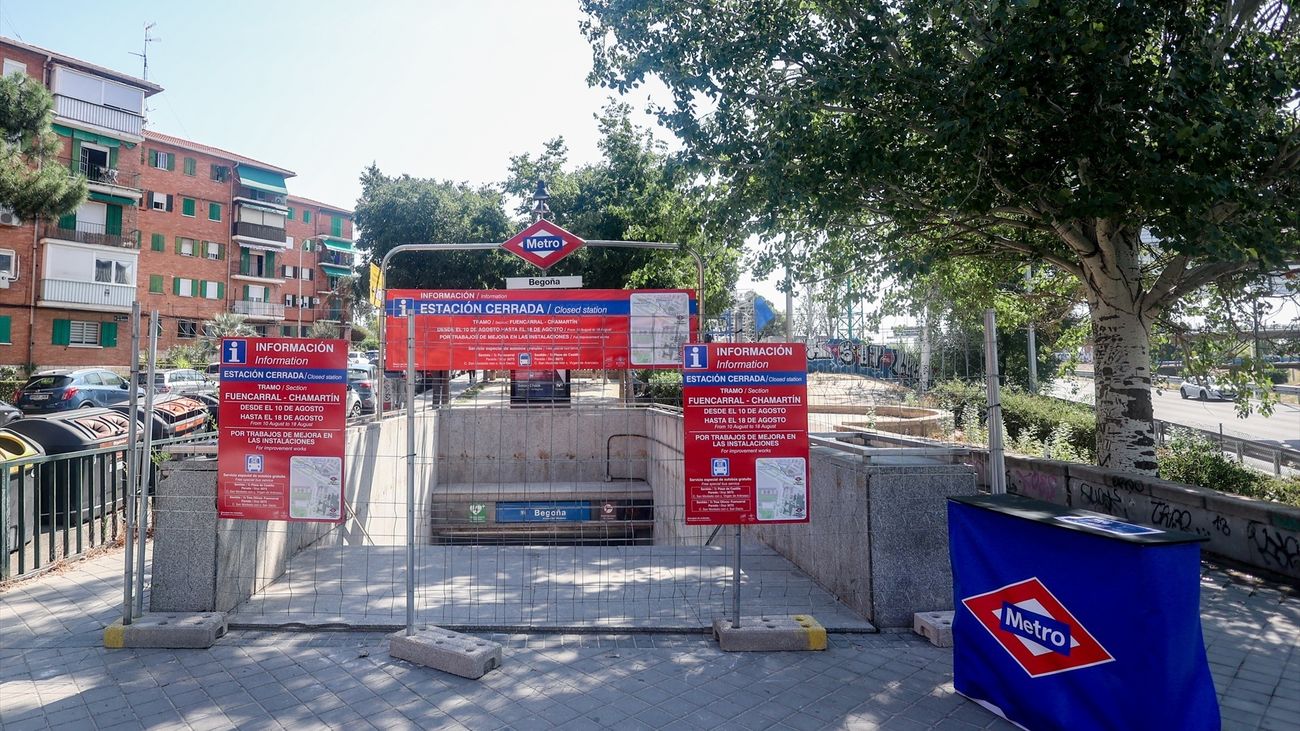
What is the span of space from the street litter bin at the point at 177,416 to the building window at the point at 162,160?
34356 mm

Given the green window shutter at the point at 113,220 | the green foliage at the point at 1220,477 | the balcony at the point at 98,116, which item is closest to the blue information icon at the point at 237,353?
the green foliage at the point at 1220,477

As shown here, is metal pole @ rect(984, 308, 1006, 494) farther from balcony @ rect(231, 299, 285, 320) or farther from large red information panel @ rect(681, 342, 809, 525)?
balcony @ rect(231, 299, 285, 320)

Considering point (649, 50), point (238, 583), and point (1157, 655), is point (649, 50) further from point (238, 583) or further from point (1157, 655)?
point (1157, 655)

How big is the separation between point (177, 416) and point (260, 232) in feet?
124

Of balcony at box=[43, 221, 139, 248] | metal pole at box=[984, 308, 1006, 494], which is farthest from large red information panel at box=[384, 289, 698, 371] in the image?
balcony at box=[43, 221, 139, 248]

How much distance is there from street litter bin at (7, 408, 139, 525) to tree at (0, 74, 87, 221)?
Answer: 1366 centimetres

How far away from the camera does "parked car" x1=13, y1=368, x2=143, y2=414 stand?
1891cm

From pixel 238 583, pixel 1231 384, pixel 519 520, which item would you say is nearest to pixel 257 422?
pixel 238 583

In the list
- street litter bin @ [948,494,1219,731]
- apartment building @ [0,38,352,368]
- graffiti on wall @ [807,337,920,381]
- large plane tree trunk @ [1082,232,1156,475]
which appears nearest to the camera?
street litter bin @ [948,494,1219,731]

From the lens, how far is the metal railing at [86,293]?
31484mm

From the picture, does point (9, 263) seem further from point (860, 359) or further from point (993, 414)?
point (993, 414)

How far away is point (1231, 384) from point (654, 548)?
9.97m

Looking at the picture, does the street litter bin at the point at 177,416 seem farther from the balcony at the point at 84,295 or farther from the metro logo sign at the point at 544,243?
the balcony at the point at 84,295

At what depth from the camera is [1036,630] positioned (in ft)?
12.4
